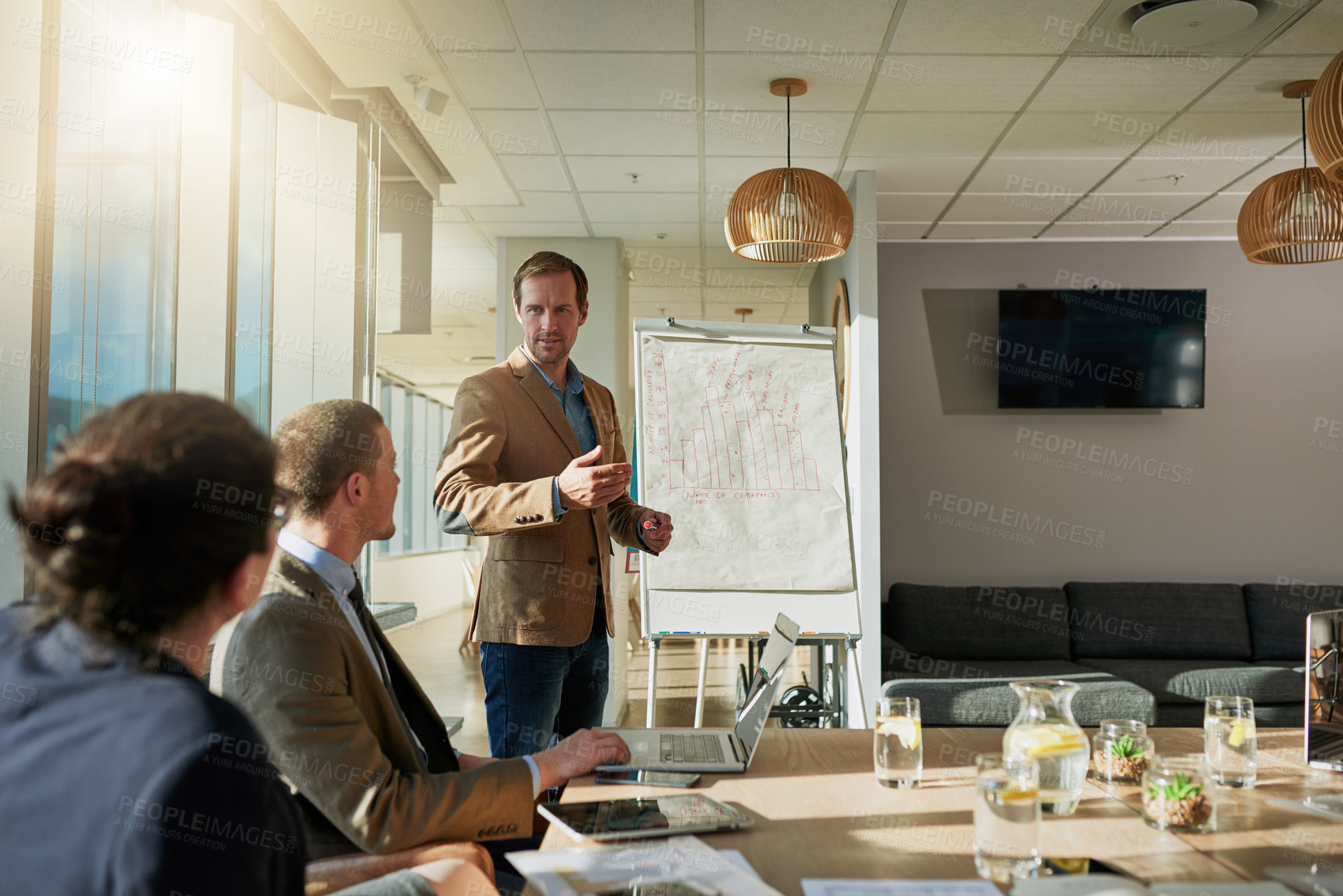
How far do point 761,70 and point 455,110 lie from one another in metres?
1.26

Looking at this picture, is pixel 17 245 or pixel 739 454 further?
pixel 739 454

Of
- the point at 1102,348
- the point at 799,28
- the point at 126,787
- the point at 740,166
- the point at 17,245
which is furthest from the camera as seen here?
the point at 1102,348

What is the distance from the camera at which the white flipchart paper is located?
3348 millimetres

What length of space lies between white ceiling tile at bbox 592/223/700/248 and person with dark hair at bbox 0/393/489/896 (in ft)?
15.1

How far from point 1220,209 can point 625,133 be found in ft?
10.3

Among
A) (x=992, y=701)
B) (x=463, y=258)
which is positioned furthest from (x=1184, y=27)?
(x=463, y=258)

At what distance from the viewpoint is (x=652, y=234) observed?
542 cm

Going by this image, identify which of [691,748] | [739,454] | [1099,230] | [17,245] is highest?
[1099,230]

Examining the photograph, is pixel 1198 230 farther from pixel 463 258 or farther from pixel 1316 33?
pixel 463 258

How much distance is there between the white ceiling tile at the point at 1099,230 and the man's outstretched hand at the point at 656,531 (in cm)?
388

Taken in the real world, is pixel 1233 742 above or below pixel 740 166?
below

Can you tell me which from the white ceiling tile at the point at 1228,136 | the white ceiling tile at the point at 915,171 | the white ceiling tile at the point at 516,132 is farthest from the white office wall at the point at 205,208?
the white ceiling tile at the point at 1228,136

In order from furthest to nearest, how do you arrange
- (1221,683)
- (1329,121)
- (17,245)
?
(1221,683) → (1329,121) → (17,245)

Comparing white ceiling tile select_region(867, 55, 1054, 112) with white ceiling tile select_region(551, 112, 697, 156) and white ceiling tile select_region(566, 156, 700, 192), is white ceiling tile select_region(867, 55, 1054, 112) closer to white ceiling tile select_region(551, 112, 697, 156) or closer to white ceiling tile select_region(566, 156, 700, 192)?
white ceiling tile select_region(551, 112, 697, 156)
